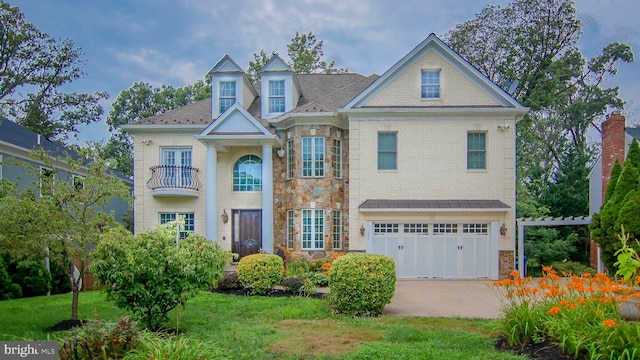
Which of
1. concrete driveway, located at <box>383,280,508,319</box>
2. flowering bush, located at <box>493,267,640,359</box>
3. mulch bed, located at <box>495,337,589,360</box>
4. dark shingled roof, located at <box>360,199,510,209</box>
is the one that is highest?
dark shingled roof, located at <box>360,199,510,209</box>

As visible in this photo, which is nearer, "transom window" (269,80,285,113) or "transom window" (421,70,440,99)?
"transom window" (421,70,440,99)

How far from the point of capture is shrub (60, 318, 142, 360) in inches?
200

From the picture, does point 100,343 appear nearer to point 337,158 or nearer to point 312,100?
point 337,158

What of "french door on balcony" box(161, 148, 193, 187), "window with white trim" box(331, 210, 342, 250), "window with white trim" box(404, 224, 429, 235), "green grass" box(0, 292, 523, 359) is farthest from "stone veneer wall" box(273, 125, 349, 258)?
"green grass" box(0, 292, 523, 359)

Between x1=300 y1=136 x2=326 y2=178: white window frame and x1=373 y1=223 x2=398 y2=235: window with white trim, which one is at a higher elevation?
x1=300 y1=136 x2=326 y2=178: white window frame

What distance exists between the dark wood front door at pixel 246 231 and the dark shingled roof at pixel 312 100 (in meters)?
3.76

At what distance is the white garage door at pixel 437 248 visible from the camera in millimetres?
15805

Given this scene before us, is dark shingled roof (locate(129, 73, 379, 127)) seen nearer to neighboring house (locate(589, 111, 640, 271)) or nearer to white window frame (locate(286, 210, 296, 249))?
white window frame (locate(286, 210, 296, 249))

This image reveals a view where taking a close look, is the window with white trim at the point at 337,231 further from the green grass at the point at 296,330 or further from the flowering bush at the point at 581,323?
the flowering bush at the point at 581,323

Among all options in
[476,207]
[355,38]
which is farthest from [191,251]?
[355,38]

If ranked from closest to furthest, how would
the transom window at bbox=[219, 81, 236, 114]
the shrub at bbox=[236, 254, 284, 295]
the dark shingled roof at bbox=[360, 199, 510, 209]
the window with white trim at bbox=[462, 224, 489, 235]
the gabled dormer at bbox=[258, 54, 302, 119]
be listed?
the shrub at bbox=[236, 254, 284, 295] < the dark shingled roof at bbox=[360, 199, 510, 209] < the window with white trim at bbox=[462, 224, 489, 235] < the gabled dormer at bbox=[258, 54, 302, 119] < the transom window at bbox=[219, 81, 236, 114]

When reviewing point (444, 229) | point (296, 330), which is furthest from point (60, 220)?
point (444, 229)

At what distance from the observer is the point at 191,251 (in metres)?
8.01

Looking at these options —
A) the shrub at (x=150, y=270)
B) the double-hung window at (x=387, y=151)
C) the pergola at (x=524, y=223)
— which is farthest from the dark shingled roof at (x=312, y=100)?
the shrub at (x=150, y=270)
